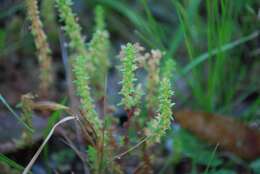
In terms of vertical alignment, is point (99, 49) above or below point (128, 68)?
above

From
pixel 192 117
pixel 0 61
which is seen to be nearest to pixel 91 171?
pixel 192 117

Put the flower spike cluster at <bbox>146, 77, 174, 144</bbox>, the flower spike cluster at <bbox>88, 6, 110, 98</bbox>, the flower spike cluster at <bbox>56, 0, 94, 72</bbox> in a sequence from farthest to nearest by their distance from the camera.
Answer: the flower spike cluster at <bbox>88, 6, 110, 98</bbox> → the flower spike cluster at <bbox>56, 0, 94, 72</bbox> → the flower spike cluster at <bbox>146, 77, 174, 144</bbox>

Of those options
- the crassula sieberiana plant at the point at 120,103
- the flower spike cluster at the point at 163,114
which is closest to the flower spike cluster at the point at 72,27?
the crassula sieberiana plant at the point at 120,103

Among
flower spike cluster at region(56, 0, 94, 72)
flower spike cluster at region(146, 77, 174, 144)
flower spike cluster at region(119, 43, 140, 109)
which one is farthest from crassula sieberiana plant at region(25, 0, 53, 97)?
flower spike cluster at region(146, 77, 174, 144)

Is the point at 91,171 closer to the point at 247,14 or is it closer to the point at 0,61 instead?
the point at 0,61

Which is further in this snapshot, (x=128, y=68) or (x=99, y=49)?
(x=99, y=49)

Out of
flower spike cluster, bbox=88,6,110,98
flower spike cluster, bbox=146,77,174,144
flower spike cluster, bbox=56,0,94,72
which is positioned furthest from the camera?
flower spike cluster, bbox=88,6,110,98

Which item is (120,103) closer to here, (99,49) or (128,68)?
(128,68)

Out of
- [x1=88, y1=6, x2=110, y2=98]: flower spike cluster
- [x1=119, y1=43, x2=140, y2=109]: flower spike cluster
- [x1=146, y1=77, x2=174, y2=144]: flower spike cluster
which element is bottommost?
[x1=146, y1=77, x2=174, y2=144]: flower spike cluster

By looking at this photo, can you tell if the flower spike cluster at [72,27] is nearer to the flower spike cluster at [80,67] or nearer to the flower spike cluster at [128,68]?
the flower spike cluster at [80,67]

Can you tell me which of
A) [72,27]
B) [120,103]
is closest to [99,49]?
[72,27]

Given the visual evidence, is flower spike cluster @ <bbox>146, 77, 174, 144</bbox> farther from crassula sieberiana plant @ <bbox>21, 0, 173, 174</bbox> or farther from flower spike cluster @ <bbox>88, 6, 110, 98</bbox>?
flower spike cluster @ <bbox>88, 6, 110, 98</bbox>
